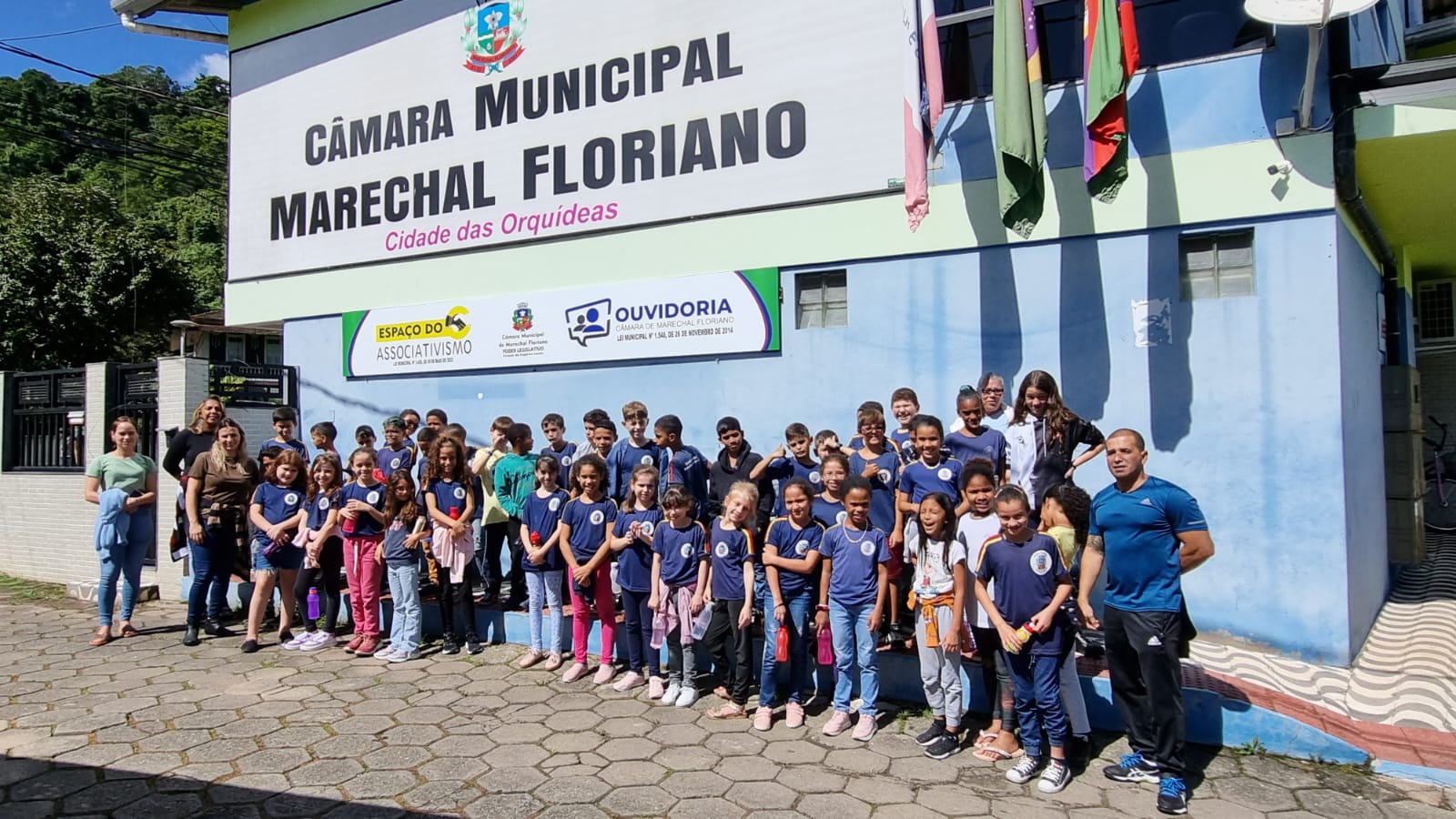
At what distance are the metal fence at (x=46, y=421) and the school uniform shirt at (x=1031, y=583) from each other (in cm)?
1030

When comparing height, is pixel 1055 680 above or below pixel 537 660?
Result: above

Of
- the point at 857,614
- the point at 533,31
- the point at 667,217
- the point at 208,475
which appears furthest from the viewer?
the point at 533,31

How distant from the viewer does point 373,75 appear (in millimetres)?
10320

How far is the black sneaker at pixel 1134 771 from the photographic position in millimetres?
4078

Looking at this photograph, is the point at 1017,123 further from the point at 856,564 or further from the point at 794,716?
the point at 794,716

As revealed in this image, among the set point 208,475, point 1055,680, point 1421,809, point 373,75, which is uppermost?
point 373,75

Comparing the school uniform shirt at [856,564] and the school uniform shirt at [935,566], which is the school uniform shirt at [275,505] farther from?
the school uniform shirt at [935,566]

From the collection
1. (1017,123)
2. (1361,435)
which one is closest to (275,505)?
(1017,123)

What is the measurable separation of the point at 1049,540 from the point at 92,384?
10.3m

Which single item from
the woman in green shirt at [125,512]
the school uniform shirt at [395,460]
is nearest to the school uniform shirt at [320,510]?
the school uniform shirt at [395,460]

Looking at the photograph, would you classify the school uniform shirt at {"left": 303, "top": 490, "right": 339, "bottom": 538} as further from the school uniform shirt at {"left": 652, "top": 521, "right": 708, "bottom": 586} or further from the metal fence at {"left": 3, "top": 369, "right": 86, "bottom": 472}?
the metal fence at {"left": 3, "top": 369, "right": 86, "bottom": 472}

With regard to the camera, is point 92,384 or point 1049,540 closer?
point 1049,540

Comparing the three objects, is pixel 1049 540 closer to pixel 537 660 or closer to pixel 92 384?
pixel 537 660

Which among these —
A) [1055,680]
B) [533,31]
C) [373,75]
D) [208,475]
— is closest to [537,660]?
[208,475]
